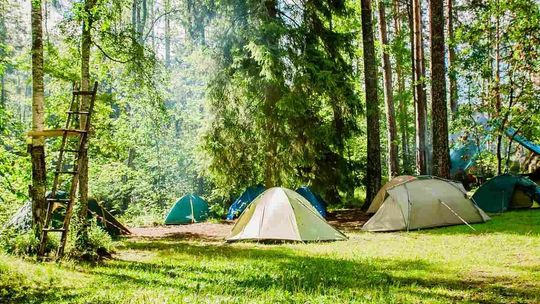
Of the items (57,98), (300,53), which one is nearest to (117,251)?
(57,98)

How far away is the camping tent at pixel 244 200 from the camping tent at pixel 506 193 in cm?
726

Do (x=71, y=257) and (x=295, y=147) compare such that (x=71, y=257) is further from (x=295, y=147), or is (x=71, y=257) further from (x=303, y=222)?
(x=295, y=147)

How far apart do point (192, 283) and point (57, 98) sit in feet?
28.6

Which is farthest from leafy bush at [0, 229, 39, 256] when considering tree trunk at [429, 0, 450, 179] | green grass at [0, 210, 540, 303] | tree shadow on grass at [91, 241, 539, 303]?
tree trunk at [429, 0, 450, 179]

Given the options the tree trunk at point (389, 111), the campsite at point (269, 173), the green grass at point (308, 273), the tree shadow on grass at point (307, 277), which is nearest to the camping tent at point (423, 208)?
the campsite at point (269, 173)

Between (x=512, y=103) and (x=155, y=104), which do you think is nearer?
(x=155, y=104)

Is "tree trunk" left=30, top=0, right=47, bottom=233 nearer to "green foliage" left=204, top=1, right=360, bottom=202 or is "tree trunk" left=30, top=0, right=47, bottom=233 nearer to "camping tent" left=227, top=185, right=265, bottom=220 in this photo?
"green foliage" left=204, top=1, right=360, bottom=202

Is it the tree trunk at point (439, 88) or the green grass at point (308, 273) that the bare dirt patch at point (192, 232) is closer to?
the green grass at point (308, 273)

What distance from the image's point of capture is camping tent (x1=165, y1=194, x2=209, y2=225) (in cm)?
1725

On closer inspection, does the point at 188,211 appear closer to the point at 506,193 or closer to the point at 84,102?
the point at 84,102

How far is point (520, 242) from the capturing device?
9062 mm

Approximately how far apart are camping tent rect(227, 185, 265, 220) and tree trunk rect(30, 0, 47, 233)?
349 inches

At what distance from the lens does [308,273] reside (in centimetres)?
705

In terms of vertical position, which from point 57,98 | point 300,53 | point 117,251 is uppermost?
point 300,53
